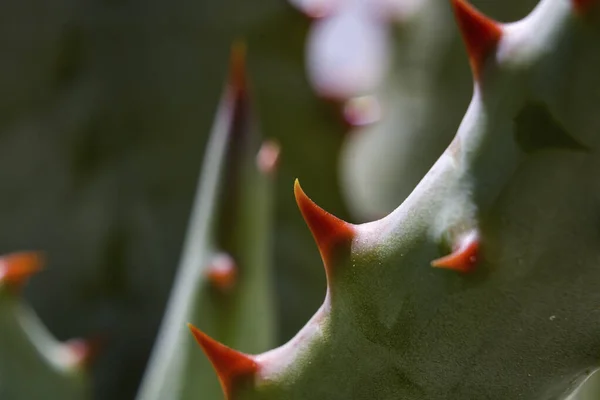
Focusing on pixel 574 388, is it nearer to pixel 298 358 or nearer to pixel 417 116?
pixel 298 358

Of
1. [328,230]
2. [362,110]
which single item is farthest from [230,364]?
[362,110]

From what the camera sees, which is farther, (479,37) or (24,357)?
(24,357)

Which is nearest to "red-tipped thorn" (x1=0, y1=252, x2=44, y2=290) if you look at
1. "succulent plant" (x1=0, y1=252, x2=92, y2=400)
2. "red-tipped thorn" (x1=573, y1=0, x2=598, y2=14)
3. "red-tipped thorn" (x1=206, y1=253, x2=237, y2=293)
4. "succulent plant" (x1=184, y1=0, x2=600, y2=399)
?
"succulent plant" (x1=0, y1=252, x2=92, y2=400)

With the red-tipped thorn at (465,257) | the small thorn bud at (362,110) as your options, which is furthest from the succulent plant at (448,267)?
the small thorn bud at (362,110)

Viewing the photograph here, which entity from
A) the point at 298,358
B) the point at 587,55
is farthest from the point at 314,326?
the point at 587,55

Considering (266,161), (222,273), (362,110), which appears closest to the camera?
(222,273)

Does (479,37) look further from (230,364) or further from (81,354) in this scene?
(81,354)

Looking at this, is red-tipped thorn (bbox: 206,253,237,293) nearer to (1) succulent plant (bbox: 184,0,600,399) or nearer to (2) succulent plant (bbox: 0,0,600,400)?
(2) succulent plant (bbox: 0,0,600,400)
